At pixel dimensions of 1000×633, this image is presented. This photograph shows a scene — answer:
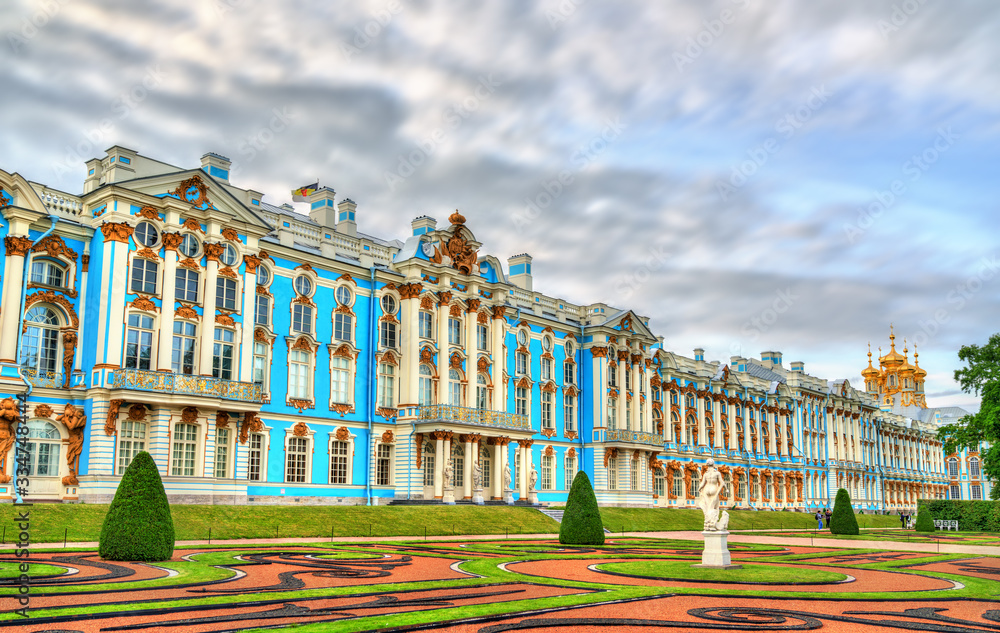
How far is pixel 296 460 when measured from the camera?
4250cm

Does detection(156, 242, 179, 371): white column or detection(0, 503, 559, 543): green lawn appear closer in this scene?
detection(0, 503, 559, 543): green lawn

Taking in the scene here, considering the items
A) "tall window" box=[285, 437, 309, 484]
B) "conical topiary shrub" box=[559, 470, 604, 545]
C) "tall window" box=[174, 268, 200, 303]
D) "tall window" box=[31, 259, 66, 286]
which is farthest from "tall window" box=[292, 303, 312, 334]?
"conical topiary shrub" box=[559, 470, 604, 545]

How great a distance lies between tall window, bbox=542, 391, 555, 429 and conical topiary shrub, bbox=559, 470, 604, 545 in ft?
84.6

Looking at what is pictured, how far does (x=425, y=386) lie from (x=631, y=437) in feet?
58.1

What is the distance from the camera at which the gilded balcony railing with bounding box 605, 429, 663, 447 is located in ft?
194

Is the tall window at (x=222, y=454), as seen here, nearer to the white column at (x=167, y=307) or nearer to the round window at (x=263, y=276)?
the white column at (x=167, y=307)

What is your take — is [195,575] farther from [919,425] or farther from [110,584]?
[919,425]

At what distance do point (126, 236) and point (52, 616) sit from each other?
26.3m

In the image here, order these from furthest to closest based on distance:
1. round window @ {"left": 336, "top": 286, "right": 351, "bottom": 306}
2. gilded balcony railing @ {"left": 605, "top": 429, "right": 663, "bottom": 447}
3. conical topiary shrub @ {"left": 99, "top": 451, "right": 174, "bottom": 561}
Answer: gilded balcony railing @ {"left": 605, "top": 429, "right": 663, "bottom": 447}, round window @ {"left": 336, "top": 286, "right": 351, "bottom": 306}, conical topiary shrub @ {"left": 99, "top": 451, "right": 174, "bottom": 561}

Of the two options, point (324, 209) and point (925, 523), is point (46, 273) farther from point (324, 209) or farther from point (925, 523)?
point (925, 523)

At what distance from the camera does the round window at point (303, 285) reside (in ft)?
143

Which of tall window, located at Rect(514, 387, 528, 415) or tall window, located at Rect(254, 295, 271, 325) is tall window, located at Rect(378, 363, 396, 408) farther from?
tall window, located at Rect(514, 387, 528, 415)

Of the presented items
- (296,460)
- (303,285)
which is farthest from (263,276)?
(296,460)

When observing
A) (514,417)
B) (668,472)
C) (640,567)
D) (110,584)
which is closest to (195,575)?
(110,584)
